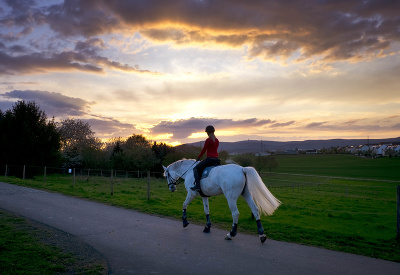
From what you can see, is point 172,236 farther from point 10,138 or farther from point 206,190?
point 10,138

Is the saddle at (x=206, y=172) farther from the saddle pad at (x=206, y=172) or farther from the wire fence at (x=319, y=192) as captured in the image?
the wire fence at (x=319, y=192)

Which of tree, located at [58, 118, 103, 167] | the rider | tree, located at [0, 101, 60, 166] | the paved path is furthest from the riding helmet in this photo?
tree, located at [58, 118, 103, 167]

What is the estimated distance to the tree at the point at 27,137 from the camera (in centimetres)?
3078

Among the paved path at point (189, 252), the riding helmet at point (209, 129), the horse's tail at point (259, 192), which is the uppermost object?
the riding helmet at point (209, 129)

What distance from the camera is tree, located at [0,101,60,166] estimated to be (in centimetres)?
3078

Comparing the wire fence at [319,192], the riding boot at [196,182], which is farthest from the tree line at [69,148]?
the riding boot at [196,182]

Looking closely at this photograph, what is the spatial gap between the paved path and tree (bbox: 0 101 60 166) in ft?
85.4

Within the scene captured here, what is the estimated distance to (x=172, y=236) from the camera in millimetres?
7105

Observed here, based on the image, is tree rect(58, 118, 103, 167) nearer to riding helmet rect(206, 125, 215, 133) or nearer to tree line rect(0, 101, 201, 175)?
tree line rect(0, 101, 201, 175)

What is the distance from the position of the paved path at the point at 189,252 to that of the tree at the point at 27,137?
26036mm

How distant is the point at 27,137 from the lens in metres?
31.1

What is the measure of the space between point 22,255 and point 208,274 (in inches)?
147

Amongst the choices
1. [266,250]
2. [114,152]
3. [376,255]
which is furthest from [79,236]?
[114,152]

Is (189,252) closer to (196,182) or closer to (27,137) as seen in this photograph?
(196,182)
